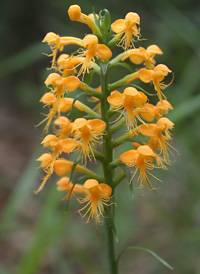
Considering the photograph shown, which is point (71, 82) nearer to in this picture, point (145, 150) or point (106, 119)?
point (106, 119)

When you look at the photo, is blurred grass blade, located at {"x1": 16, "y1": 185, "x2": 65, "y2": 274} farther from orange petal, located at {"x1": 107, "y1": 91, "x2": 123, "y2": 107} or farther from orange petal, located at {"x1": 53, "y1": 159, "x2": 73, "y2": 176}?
orange petal, located at {"x1": 107, "y1": 91, "x2": 123, "y2": 107}

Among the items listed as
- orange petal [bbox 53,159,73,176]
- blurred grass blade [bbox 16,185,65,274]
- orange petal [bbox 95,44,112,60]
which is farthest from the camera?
blurred grass blade [bbox 16,185,65,274]

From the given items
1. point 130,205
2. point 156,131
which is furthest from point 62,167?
point 130,205

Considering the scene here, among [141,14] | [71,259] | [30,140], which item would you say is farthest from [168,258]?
[30,140]

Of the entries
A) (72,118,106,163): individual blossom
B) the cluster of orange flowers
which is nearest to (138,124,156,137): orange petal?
the cluster of orange flowers

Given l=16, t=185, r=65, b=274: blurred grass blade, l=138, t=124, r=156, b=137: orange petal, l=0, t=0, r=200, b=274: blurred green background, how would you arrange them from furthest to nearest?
l=0, t=0, r=200, b=274: blurred green background < l=16, t=185, r=65, b=274: blurred grass blade < l=138, t=124, r=156, b=137: orange petal

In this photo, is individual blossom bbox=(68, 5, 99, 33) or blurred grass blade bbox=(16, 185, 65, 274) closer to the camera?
individual blossom bbox=(68, 5, 99, 33)
